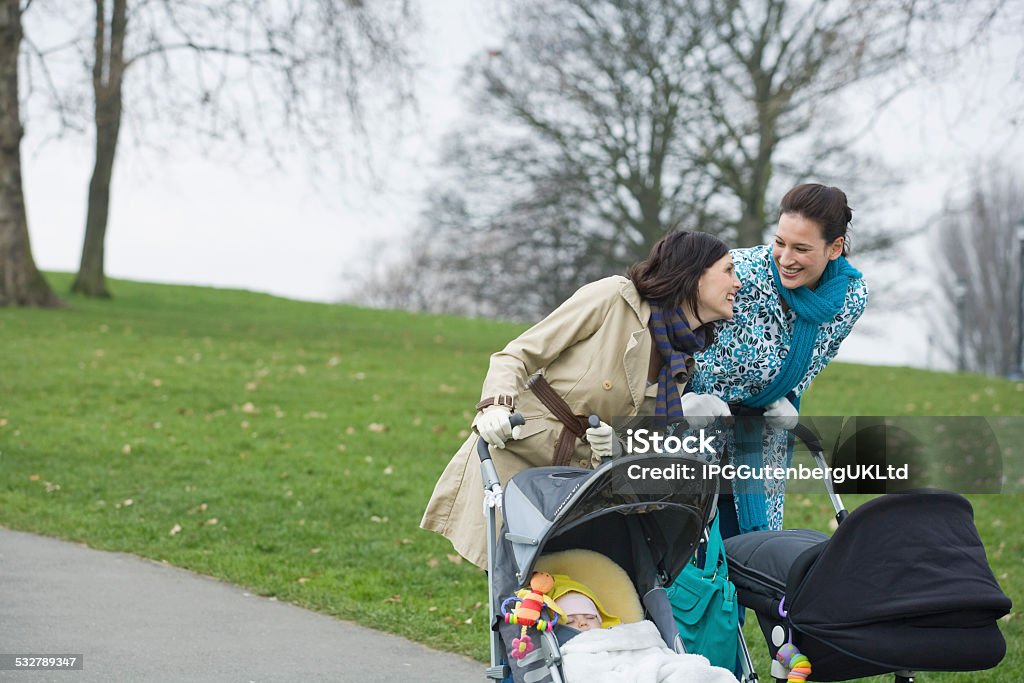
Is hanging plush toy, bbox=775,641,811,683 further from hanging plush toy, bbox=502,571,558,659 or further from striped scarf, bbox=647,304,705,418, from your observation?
striped scarf, bbox=647,304,705,418

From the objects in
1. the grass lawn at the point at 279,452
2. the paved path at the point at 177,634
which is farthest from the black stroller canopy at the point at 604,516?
the grass lawn at the point at 279,452

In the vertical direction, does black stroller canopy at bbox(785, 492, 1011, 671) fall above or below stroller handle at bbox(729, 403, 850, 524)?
below

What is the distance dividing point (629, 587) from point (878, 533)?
0.89 metres

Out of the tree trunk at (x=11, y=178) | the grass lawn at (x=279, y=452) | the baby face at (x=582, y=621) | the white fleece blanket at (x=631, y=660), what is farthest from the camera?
the tree trunk at (x=11, y=178)

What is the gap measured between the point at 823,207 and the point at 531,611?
1931 mm

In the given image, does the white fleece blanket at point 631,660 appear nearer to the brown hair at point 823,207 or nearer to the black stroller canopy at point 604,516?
the black stroller canopy at point 604,516

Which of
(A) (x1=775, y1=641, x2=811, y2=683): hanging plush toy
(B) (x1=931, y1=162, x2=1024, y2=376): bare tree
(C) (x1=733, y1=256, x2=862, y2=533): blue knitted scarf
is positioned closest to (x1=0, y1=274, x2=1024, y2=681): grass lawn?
(C) (x1=733, y1=256, x2=862, y2=533): blue knitted scarf

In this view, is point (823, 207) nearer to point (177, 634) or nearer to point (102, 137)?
point (177, 634)

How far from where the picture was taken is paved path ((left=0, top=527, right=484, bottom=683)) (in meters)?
5.06

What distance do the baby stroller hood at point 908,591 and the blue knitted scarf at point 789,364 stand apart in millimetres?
999

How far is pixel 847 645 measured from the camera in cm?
344

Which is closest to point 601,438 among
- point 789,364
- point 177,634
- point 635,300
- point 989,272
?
point 635,300

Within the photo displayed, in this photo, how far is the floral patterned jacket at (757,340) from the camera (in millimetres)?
4387

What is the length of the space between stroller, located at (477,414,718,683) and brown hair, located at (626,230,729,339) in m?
0.58
